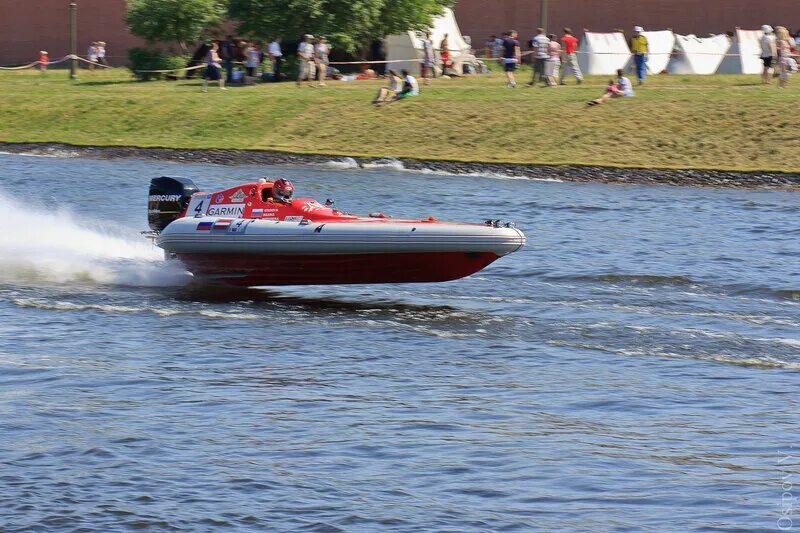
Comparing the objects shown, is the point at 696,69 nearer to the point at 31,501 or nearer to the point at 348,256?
the point at 348,256

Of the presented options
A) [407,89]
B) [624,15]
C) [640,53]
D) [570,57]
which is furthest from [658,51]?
[407,89]

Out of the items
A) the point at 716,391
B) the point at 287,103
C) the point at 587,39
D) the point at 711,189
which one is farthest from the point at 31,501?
the point at 587,39

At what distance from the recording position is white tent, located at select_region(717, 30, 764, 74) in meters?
40.1

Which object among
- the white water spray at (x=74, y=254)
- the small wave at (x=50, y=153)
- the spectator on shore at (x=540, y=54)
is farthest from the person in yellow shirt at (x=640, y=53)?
the white water spray at (x=74, y=254)

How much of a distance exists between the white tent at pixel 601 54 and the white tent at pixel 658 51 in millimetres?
753

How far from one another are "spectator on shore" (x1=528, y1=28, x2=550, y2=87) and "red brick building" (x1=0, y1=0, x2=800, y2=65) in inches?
434

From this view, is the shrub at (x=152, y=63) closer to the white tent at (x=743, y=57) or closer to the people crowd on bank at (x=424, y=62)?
the people crowd on bank at (x=424, y=62)

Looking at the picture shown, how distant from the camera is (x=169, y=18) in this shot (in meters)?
43.8

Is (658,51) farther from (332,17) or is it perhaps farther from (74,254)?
(74,254)

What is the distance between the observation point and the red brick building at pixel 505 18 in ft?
154

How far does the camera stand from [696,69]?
40844 millimetres

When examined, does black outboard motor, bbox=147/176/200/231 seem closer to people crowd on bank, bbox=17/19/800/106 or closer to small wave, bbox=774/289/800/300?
small wave, bbox=774/289/800/300

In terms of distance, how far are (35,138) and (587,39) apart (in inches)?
681

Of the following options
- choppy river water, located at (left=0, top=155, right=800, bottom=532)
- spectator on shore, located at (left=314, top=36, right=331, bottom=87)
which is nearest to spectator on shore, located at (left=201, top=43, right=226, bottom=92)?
spectator on shore, located at (left=314, top=36, right=331, bottom=87)
